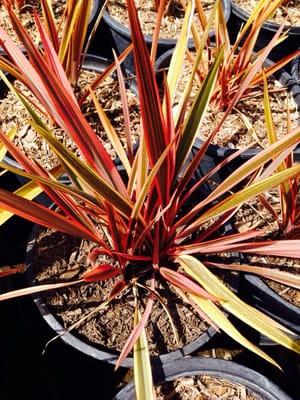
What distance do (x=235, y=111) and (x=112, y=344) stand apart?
2.37 feet

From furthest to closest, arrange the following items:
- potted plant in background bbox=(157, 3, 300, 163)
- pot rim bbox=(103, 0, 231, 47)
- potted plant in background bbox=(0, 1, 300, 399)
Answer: pot rim bbox=(103, 0, 231, 47)
potted plant in background bbox=(157, 3, 300, 163)
potted plant in background bbox=(0, 1, 300, 399)

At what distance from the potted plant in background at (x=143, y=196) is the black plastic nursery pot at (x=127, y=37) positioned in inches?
21.5

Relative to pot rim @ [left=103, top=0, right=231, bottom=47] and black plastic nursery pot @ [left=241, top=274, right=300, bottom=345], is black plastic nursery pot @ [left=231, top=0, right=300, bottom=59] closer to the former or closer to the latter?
pot rim @ [left=103, top=0, right=231, bottom=47]

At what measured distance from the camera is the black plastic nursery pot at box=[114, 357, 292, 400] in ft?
3.05

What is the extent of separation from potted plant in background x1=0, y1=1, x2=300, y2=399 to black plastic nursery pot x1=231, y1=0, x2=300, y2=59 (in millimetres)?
746

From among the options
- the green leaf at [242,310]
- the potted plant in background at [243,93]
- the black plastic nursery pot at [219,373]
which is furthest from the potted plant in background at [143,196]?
the potted plant in background at [243,93]

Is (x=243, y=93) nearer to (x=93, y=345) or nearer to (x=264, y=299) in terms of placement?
(x=264, y=299)

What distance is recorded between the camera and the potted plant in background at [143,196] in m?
0.76

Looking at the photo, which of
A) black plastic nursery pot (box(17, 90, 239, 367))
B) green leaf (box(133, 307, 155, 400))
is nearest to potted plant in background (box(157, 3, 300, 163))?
black plastic nursery pot (box(17, 90, 239, 367))

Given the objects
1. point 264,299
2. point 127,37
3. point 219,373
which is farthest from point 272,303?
point 127,37

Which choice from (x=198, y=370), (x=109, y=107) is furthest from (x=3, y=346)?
(x=109, y=107)

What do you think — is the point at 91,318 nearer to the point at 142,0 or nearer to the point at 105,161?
the point at 105,161

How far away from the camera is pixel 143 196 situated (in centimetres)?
75

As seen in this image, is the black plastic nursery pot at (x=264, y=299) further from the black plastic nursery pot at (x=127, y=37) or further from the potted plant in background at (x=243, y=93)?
the black plastic nursery pot at (x=127, y=37)
